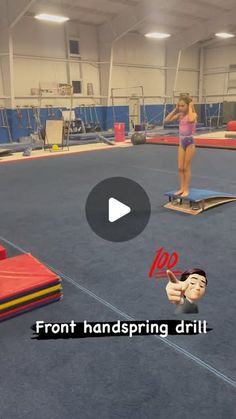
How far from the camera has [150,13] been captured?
15609 mm

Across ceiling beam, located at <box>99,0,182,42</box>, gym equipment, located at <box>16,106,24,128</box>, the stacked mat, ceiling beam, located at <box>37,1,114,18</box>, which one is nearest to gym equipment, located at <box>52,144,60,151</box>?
gym equipment, located at <box>16,106,24,128</box>

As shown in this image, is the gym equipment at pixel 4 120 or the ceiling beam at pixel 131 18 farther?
the ceiling beam at pixel 131 18

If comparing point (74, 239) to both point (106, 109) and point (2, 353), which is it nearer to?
point (2, 353)

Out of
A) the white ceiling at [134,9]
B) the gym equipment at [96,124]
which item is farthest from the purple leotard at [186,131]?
the gym equipment at [96,124]

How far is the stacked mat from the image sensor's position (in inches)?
95.6

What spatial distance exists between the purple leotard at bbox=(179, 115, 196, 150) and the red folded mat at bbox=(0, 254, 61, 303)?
2.75 metres

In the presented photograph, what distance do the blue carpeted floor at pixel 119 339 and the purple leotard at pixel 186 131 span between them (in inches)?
37.5

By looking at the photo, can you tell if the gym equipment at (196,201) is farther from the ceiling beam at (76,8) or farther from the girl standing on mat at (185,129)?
the ceiling beam at (76,8)

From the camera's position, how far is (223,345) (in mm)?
2111

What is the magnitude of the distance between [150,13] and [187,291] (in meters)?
16.1

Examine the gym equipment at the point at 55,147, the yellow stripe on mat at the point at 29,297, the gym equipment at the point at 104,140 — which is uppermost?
the gym equipment at the point at 104,140

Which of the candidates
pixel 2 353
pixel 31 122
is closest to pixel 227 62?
pixel 31 122

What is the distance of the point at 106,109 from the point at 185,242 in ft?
51.4

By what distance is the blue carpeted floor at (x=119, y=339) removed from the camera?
1.73 metres
